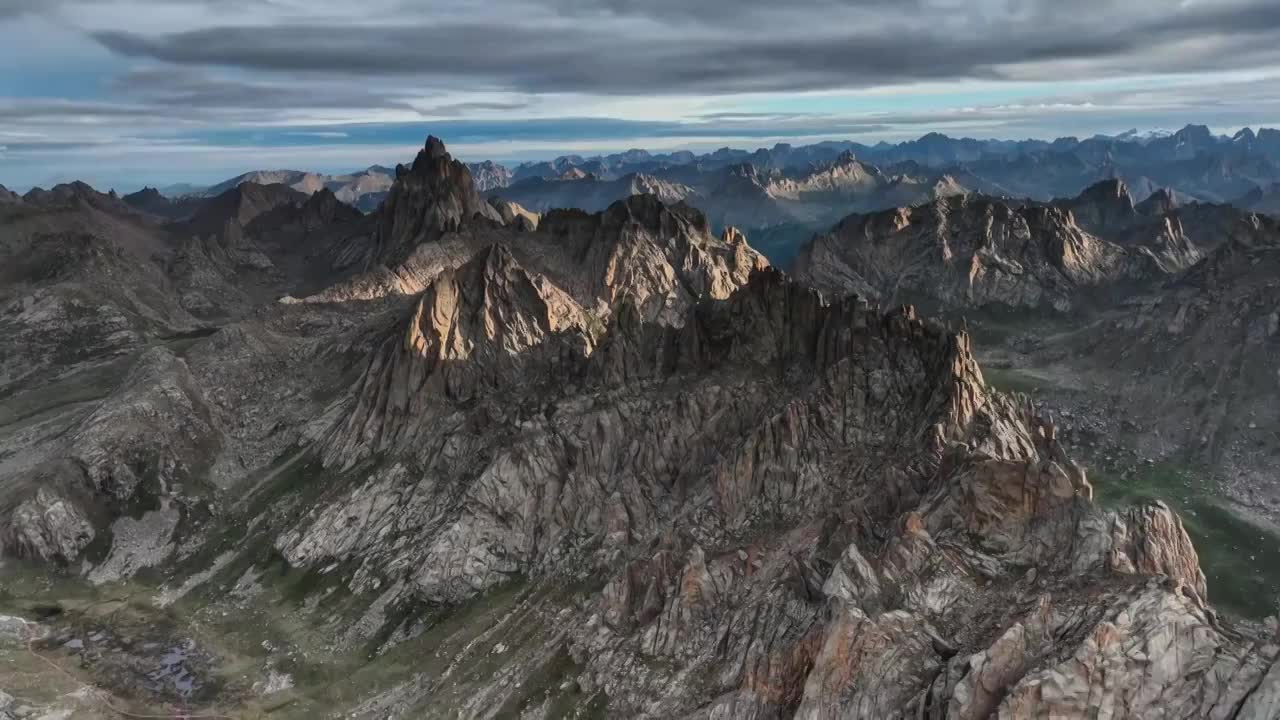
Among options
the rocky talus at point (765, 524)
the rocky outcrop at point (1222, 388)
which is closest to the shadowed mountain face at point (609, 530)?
the rocky talus at point (765, 524)

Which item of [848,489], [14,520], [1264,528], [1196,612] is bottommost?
[1264,528]

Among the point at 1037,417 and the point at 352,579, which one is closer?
the point at 1037,417

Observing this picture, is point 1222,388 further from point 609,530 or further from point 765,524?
point 609,530

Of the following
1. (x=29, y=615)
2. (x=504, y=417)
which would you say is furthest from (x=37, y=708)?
(x=504, y=417)

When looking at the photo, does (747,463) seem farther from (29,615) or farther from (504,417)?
(29,615)

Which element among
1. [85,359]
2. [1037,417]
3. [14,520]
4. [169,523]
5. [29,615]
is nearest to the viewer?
[1037,417]

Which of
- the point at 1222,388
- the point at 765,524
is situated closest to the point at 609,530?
the point at 765,524

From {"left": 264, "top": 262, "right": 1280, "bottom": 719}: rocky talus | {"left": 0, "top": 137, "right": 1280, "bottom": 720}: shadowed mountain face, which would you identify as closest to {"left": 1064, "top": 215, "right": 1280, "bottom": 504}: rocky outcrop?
{"left": 0, "top": 137, "right": 1280, "bottom": 720}: shadowed mountain face

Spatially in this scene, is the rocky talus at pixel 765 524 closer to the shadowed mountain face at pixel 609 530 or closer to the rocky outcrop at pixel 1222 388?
the shadowed mountain face at pixel 609 530
